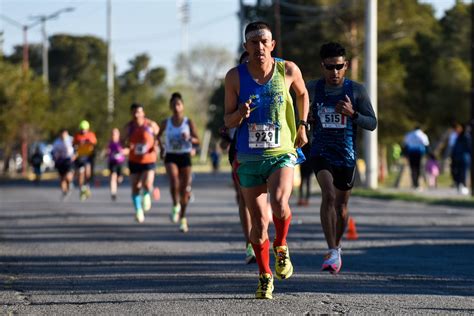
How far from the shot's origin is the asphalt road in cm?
890

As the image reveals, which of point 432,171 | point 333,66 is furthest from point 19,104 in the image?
point 333,66

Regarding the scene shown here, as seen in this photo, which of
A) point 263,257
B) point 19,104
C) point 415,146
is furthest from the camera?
point 19,104

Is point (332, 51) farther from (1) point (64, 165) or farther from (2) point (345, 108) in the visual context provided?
(1) point (64, 165)

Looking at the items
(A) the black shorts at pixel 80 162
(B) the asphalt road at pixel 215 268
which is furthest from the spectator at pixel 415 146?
(B) the asphalt road at pixel 215 268

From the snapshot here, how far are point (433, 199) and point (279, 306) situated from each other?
17.9 meters

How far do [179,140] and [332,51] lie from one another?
6527 millimetres

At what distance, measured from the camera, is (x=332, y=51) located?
10.9 m

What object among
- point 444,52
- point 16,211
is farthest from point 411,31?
point 16,211

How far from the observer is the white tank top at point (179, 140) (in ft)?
56.3

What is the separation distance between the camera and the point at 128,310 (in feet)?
28.3

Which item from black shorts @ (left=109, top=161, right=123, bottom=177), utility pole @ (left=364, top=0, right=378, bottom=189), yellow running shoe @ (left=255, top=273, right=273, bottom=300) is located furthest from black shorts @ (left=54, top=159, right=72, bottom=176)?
yellow running shoe @ (left=255, top=273, right=273, bottom=300)

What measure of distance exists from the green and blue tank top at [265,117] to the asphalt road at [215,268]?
1092mm

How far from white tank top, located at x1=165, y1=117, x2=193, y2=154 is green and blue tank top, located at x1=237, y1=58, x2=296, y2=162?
25.6 ft

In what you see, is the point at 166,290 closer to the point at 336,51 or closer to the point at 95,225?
the point at 336,51
